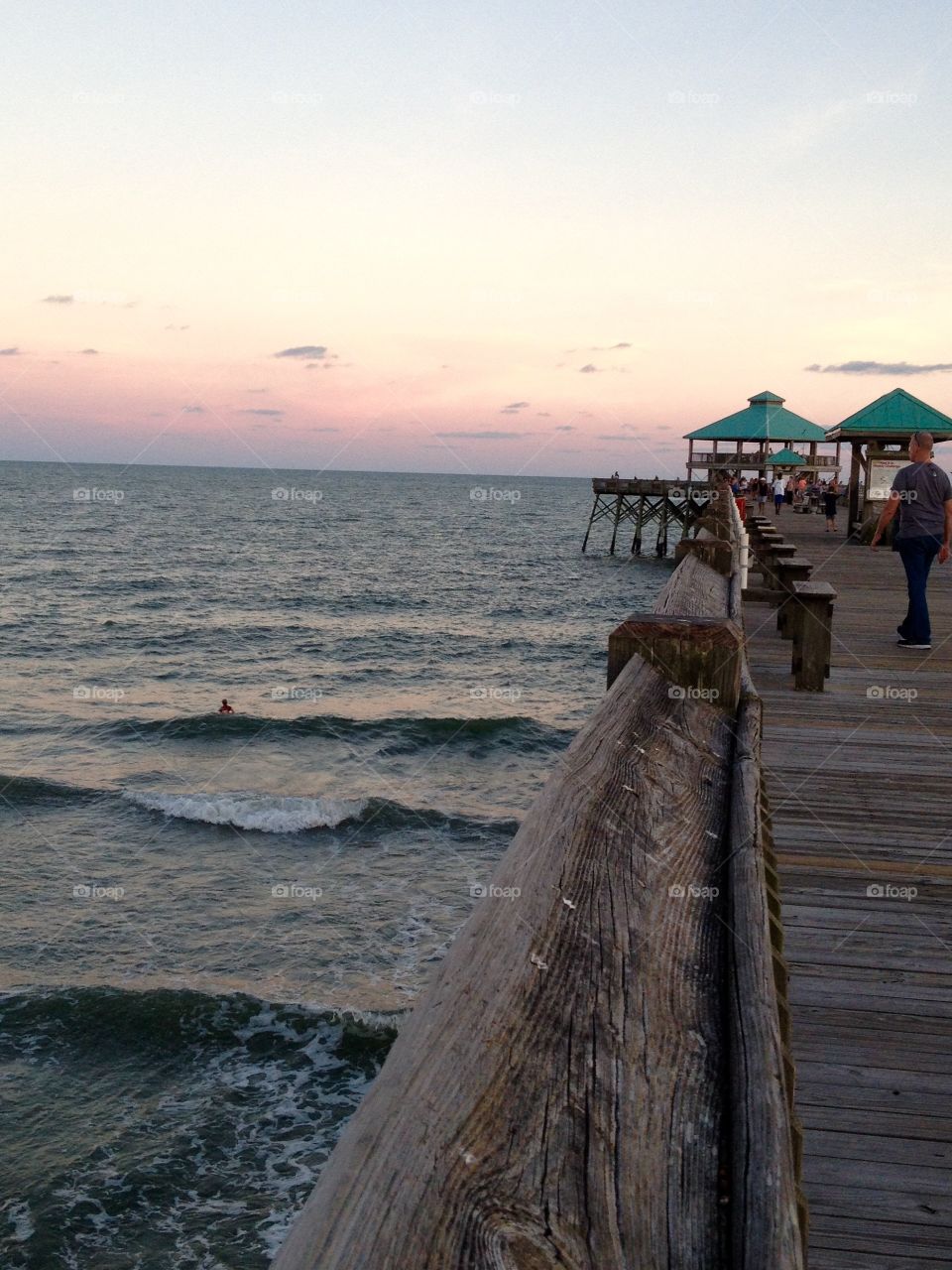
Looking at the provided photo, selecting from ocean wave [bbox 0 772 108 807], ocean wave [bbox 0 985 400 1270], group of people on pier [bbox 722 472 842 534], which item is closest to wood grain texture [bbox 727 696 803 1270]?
ocean wave [bbox 0 985 400 1270]

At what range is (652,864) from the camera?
6.31 ft

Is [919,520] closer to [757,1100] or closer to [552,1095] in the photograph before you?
[757,1100]

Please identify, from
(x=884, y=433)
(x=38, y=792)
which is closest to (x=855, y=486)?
(x=884, y=433)

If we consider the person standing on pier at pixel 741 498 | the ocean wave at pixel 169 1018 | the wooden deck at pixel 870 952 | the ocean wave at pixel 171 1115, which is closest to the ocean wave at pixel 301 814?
the ocean wave at pixel 169 1018

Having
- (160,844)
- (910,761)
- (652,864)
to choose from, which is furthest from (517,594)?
(652,864)

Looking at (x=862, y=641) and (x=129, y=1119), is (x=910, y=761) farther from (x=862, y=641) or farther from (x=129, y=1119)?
(x=129, y=1119)

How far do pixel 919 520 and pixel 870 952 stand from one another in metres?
5.55

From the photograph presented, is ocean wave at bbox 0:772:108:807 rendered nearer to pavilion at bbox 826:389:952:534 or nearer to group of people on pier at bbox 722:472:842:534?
pavilion at bbox 826:389:952:534

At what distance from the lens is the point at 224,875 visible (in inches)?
508

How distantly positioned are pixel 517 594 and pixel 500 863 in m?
41.5

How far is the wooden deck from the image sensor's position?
2365 mm

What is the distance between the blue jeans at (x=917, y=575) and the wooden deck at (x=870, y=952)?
3.31 ft

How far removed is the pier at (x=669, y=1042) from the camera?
96 cm

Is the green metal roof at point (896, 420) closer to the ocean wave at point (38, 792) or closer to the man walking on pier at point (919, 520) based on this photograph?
the man walking on pier at point (919, 520)
